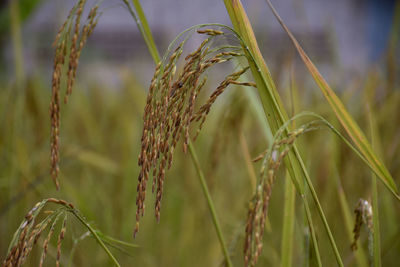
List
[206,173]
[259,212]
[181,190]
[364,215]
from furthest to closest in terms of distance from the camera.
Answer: [181,190] < [206,173] < [364,215] < [259,212]

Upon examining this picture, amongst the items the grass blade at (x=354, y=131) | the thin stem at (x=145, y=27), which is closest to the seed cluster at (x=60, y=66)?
the thin stem at (x=145, y=27)

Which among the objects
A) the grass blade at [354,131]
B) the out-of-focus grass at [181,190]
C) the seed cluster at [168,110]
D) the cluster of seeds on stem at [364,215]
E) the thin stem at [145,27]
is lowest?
the out-of-focus grass at [181,190]

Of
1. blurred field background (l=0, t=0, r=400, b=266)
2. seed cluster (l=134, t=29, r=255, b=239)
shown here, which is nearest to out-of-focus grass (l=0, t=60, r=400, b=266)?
blurred field background (l=0, t=0, r=400, b=266)

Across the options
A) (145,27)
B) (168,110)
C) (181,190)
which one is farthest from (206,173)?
(168,110)

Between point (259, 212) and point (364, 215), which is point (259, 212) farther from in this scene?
point (364, 215)

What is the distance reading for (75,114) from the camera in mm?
1966

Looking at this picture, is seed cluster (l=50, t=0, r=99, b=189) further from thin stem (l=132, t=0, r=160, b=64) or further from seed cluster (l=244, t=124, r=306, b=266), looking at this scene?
seed cluster (l=244, t=124, r=306, b=266)

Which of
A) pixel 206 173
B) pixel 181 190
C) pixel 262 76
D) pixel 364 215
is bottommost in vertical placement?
pixel 181 190

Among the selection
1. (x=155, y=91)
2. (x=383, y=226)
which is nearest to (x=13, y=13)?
(x=155, y=91)

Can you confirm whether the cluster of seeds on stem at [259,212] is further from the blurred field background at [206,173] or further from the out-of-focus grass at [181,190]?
the out-of-focus grass at [181,190]

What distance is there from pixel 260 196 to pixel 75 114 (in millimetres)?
1743

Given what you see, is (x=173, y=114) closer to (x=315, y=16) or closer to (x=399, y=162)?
(x=399, y=162)

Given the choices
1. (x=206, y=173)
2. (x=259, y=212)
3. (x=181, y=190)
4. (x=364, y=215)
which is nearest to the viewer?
(x=259, y=212)

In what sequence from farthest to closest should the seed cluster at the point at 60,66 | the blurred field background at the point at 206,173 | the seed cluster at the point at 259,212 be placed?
the blurred field background at the point at 206,173 < the seed cluster at the point at 60,66 < the seed cluster at the point at 259,212
